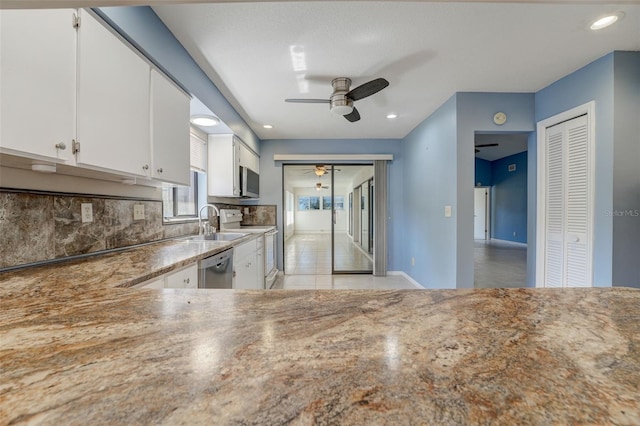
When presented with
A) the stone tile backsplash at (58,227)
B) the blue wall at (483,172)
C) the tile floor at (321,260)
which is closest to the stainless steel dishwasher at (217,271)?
the stone tile backsplash at (58,227)

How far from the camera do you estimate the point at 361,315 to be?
69 centimetres

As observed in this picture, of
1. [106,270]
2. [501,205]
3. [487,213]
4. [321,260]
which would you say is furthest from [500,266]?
[106,270]

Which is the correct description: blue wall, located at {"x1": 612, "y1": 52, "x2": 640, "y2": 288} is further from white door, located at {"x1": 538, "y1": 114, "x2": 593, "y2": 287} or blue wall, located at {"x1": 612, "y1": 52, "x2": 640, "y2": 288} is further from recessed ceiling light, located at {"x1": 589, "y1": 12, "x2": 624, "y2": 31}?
recessed ceiling light, located at {"x1": 589, "y1": 12, "x2": 624, "y2": 31}

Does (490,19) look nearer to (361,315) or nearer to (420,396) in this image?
(361,315)

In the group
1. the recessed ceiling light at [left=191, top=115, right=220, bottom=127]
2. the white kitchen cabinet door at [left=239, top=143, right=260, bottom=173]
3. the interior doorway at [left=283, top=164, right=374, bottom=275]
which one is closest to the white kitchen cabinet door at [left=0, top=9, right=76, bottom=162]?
the recessed ceiling light at [left=191, top=115, right=220, bottom=127]

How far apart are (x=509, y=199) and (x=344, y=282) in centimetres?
721

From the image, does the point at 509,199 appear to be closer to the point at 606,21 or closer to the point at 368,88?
the point at 606,21

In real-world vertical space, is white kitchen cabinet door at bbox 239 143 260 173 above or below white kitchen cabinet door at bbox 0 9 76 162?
above

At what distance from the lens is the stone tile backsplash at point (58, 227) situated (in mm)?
1184

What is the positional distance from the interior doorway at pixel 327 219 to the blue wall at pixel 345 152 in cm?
Result: 27

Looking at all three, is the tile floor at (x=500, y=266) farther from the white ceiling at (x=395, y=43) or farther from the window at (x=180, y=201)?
the window at (x=180, y=201)

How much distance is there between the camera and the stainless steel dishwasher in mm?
1812

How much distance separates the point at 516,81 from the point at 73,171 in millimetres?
3805

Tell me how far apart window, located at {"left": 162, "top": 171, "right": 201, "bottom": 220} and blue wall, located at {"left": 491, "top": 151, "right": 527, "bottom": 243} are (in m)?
8.87
